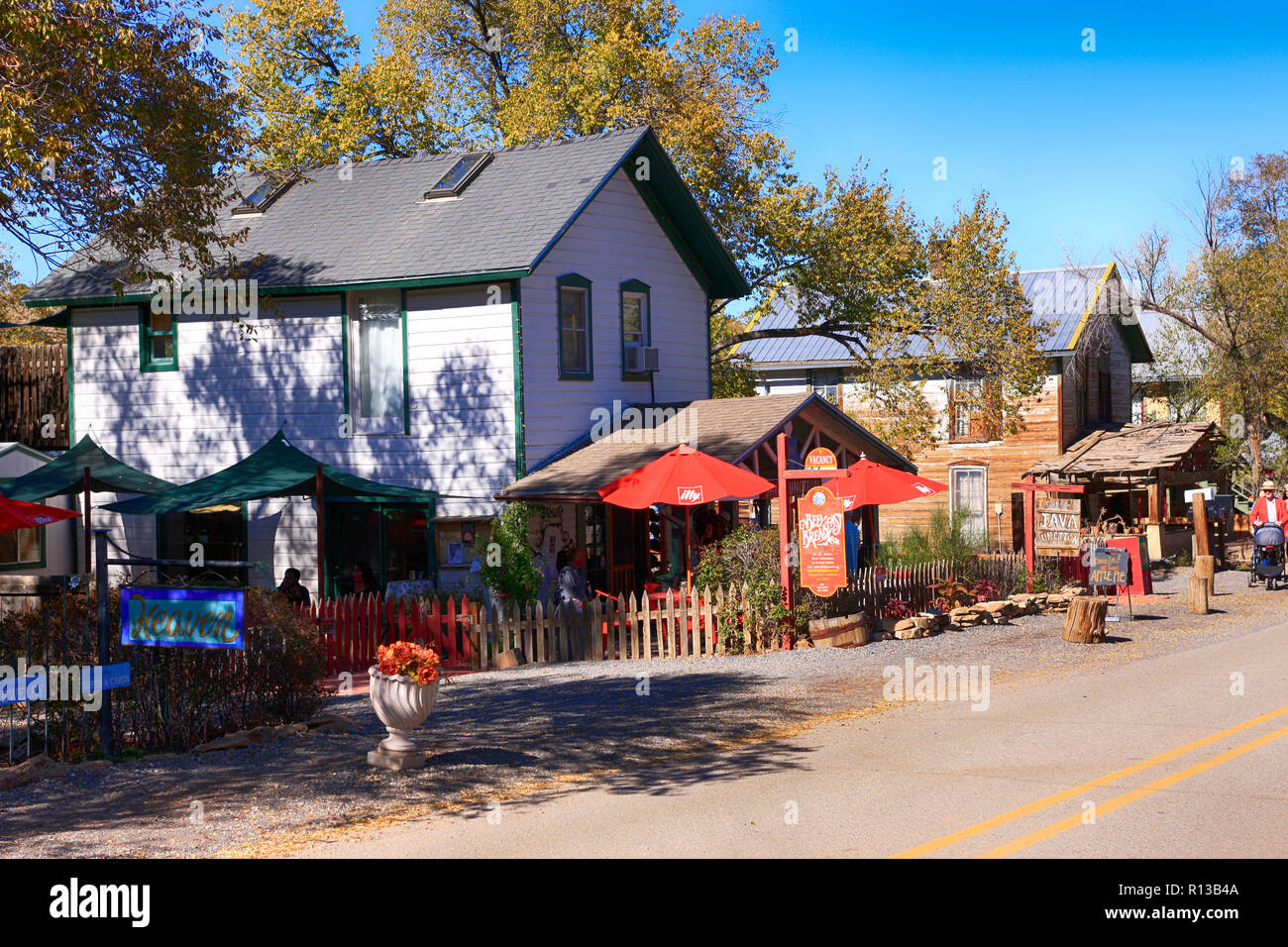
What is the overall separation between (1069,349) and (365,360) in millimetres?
21814

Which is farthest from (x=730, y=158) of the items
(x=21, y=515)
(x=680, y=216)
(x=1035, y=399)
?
(x=21, y=515)

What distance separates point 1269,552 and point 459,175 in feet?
58.5

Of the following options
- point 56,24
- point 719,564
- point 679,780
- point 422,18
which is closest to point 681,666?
point 719,564

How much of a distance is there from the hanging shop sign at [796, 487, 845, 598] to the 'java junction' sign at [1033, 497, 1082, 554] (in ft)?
33.3

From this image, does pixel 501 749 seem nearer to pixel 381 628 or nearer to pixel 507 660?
pixel 507 660

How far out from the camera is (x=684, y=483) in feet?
61.0

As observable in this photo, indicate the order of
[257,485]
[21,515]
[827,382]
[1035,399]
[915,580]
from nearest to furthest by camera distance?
1. [21,515]
2. [257,485]
3. [915,580]
4. [1035,399]
5. [827,382]

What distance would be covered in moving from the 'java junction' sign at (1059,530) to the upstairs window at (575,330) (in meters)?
10.3

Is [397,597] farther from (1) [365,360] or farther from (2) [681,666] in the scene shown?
(1) [365,360]

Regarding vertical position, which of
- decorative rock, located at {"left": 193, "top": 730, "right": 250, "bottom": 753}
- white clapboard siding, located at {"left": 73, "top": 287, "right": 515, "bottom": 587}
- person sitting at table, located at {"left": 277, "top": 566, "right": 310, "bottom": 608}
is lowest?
decorative rock, located at {"left": 193, "top": 730, "right": 250, "bottom": 753}

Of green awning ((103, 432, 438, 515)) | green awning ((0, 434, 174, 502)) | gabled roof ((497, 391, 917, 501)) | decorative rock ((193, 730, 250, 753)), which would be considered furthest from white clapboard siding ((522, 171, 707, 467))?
decorative rock ((193, 730, 250, 753))

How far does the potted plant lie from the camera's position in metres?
10.9

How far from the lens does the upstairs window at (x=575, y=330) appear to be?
22891 millimetres

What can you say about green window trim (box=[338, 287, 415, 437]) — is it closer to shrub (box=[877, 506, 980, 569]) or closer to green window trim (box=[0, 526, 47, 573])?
green window trim (box=[0, 526, 47, 573])
